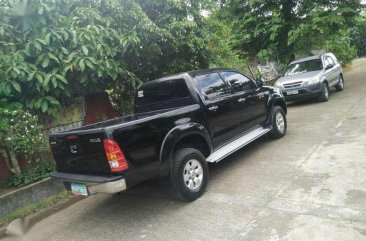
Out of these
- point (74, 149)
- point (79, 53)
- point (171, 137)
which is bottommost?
point (171, 137)

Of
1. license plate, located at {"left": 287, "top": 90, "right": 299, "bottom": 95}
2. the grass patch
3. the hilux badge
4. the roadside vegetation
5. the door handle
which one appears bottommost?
the grass patch

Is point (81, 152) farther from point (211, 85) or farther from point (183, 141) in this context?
point (211, 85)

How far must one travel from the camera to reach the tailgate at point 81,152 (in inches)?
159

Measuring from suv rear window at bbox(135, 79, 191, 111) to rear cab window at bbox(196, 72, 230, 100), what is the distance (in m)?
0.29

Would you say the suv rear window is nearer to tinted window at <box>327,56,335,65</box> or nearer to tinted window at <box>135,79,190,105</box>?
tinted window at <box>135,79,190,105</box>

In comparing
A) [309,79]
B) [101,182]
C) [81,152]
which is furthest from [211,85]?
[309,79]

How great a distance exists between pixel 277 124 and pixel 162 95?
2.79m

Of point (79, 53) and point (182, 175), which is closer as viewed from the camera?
point (182, 175)

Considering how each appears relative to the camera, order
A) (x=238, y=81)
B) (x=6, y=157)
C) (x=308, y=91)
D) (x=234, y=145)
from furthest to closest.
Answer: (x=308, y=91) → (x=238, y=81) → (x=6, y=157) → (x=234, y=145)

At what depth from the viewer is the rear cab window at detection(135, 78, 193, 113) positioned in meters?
5.46

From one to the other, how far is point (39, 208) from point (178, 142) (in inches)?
103

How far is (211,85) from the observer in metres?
5.77

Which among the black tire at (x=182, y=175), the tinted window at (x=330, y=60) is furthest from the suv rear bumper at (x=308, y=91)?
the black tire at (x=182, y=175)

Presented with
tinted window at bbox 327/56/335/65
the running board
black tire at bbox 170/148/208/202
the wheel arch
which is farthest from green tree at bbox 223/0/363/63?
black tire at bbox 170/148/208/202
